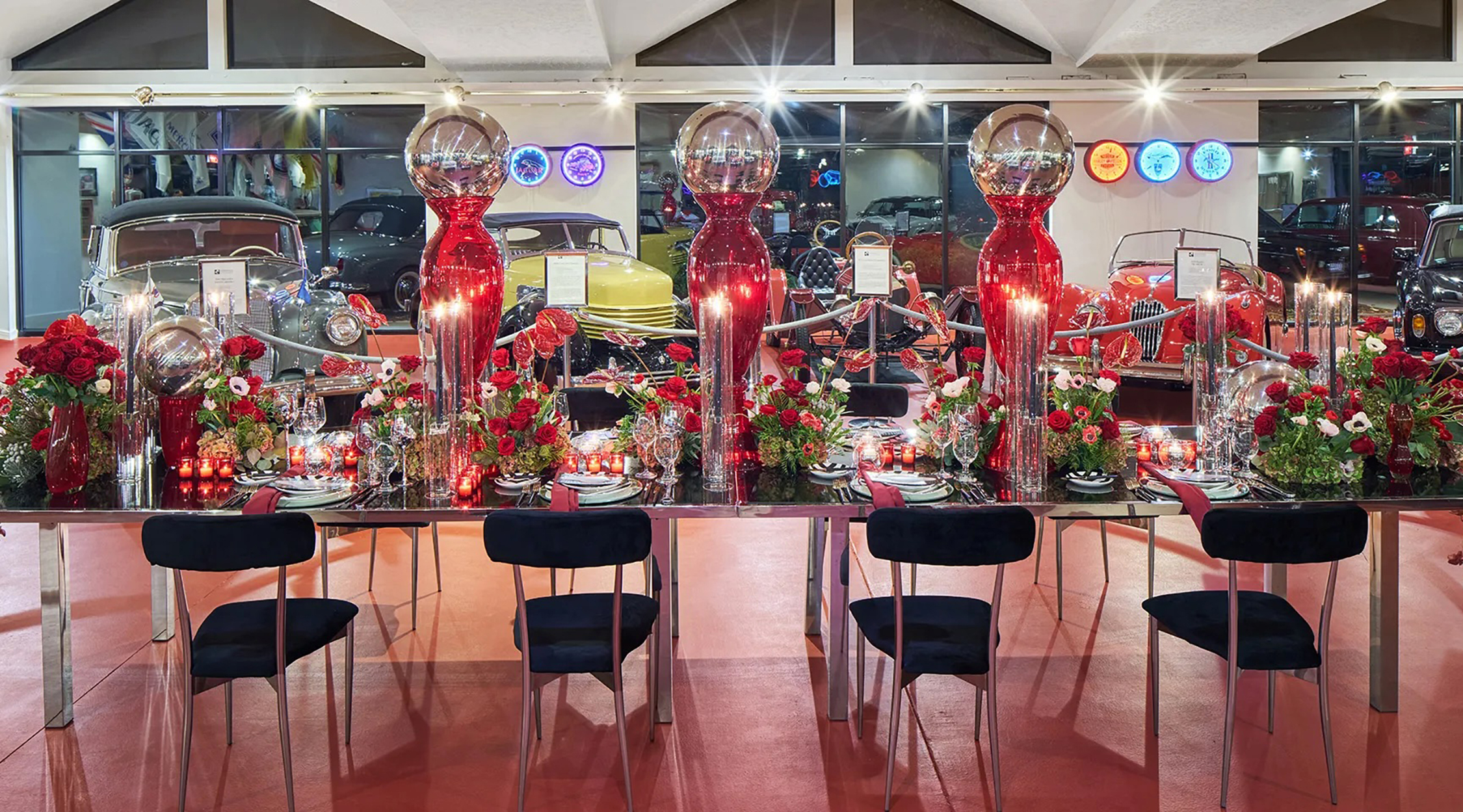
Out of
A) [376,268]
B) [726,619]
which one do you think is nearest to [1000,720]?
[726,619]

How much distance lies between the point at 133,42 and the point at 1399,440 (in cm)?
1440

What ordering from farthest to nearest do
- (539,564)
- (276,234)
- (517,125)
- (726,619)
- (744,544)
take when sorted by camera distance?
(517,125), (276,234), (744,544), (726,619), (539,564)

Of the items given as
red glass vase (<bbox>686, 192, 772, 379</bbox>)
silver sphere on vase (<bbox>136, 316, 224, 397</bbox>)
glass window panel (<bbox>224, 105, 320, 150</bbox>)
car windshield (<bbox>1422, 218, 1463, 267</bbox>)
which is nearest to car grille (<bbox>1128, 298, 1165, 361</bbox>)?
car windshield (<bbox>1422, 218, 1463, 267</bbox>)

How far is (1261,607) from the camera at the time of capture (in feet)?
10.6

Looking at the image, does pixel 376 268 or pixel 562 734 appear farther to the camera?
pixel 376 268

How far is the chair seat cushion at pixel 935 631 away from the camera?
2910 mm

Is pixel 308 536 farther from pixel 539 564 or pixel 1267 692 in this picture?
pixel 1267 692

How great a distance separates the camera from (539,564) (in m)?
2.77

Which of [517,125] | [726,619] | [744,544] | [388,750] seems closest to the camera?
[388,750]

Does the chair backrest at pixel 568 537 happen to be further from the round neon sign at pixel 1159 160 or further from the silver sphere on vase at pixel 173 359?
the round neon sign at pixel 1159 160

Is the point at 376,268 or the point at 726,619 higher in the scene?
the point at 376,268

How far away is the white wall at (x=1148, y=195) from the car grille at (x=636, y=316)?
6014 mm

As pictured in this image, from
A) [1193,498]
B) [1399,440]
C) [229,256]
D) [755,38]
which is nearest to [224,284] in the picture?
[229,256]

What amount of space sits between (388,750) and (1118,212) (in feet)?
40.3
